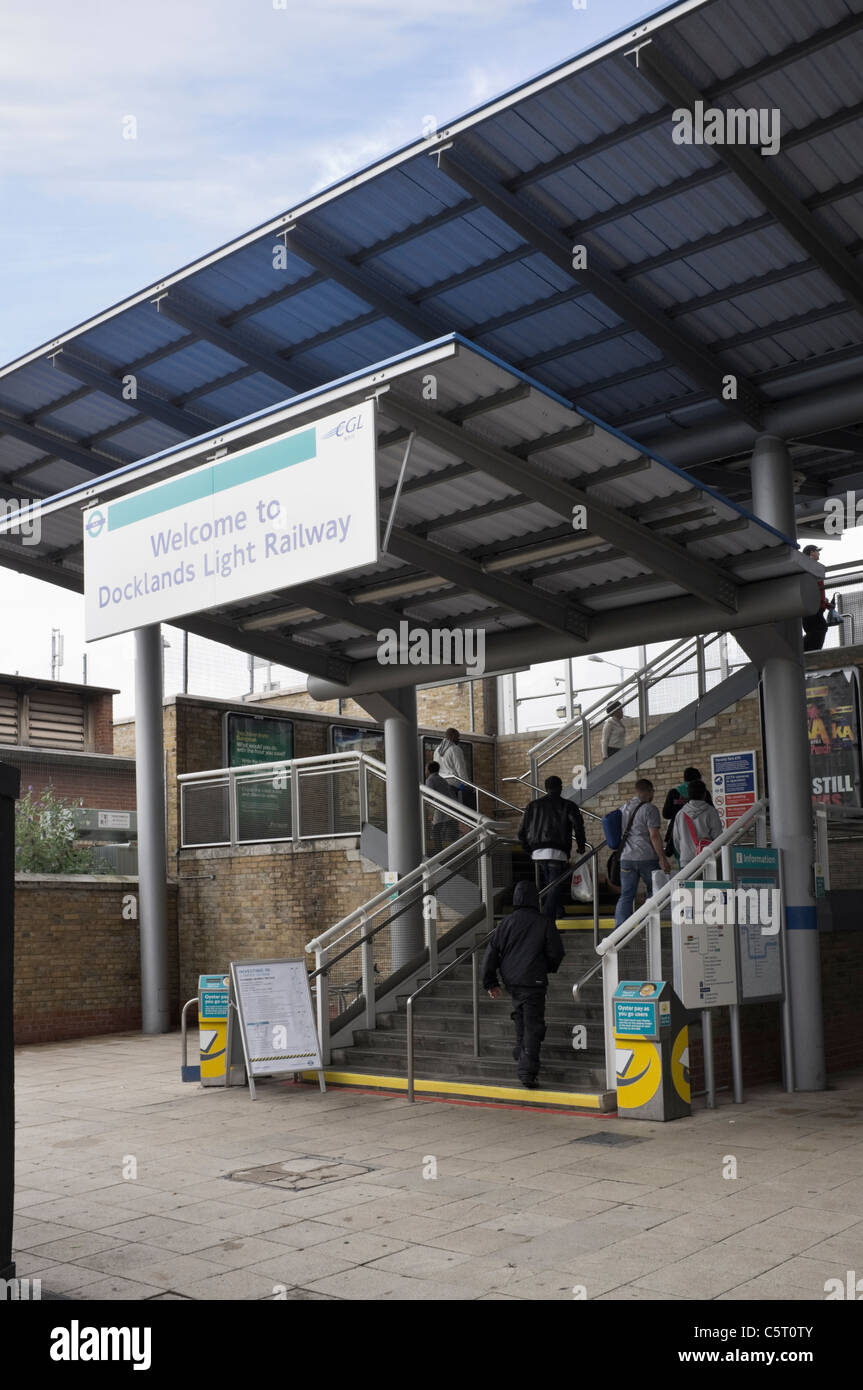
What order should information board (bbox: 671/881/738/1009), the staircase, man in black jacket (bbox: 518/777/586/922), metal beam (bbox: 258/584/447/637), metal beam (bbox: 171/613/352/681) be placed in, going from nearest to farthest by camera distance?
information board (bbox: 671/881/738/1009) < the staircase < metal beam (bbox: 258/584/447/637) < man in black jacket (bbox: 518/777/586/922) < metal beam (bbox: 171/613/352/681)

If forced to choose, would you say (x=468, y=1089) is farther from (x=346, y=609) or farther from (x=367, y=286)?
(x=367, y=286)

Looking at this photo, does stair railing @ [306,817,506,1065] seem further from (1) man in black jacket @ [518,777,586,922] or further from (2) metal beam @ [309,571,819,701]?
(2) metal beam @ [309,571,819,701]

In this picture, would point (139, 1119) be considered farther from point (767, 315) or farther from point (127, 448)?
point (767, 315)

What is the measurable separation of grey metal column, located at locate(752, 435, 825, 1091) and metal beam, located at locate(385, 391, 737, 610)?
931 millimetres

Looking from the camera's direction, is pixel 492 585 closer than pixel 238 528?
No

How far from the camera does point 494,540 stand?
1185cm

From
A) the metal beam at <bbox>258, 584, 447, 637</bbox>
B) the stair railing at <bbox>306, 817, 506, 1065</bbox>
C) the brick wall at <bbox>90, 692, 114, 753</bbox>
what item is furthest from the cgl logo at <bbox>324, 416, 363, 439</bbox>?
the brick wall at <bbox>90, 692, 114, 753</bbox>

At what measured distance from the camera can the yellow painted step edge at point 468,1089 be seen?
1087 cm

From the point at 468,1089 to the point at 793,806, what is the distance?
395 centimetres

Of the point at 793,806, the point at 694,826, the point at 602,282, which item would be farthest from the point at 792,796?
the point at 602,282

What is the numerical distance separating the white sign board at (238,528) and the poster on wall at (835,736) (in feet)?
31.9

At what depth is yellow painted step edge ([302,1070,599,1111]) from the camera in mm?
10866
